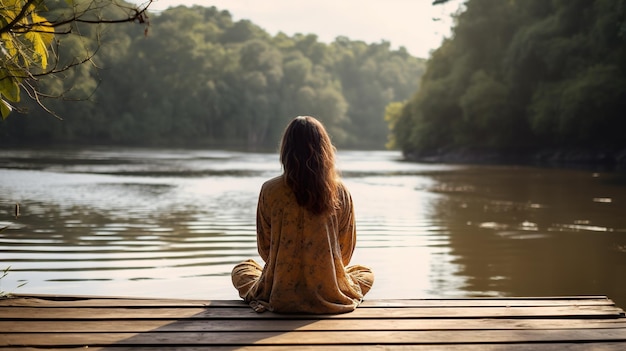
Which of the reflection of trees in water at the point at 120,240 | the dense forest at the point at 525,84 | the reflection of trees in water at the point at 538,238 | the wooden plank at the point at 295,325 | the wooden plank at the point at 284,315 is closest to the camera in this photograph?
the wooden plank at the point at 295,325

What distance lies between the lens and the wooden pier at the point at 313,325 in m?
2.67

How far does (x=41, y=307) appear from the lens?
312 centimetres

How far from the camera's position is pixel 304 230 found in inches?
124

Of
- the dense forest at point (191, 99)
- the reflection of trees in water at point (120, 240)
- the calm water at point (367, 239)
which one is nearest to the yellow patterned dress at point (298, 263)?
the calm water at point (367, 239)

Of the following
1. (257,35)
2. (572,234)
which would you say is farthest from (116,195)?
(257,35)

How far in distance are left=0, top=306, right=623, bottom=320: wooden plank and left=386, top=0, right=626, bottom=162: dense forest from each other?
23.7 m

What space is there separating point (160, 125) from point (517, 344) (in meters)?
64.8

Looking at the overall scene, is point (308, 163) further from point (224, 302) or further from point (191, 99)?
point (191, 99)

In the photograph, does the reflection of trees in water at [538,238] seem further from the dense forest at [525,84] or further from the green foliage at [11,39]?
the dense forest at [525,84]

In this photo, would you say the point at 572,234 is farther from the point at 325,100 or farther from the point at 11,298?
the point at 325,100

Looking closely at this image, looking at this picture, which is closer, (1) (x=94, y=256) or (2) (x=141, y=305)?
(2) (x=141, y=305)

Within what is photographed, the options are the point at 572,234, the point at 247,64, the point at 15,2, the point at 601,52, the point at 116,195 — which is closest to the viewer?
the point at 15,2

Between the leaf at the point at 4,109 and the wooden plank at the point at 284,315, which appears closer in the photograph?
the leaf at the point at 4,109

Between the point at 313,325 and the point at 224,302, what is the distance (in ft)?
1.77
